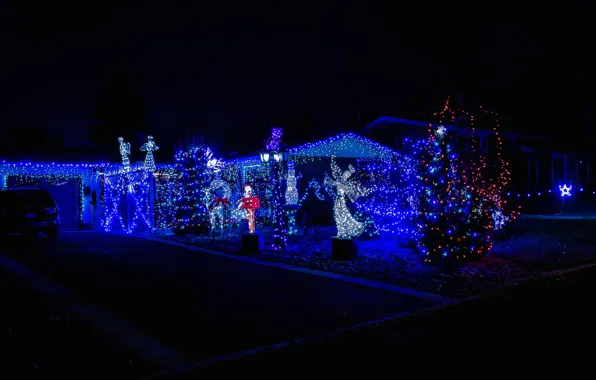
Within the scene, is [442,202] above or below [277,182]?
below

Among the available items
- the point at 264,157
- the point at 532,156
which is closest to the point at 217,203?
the point at 264,157

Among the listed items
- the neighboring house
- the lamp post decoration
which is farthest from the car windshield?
the neighboring house

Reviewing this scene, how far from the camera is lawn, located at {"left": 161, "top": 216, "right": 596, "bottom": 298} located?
848 cm

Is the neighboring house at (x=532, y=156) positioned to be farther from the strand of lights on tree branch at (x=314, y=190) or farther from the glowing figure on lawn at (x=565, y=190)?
the strand of lights on tree branch at (x=314, y=190)

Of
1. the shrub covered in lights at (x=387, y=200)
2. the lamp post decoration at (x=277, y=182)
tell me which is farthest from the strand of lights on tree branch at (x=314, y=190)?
the lamp post decoration at (x=277, y=182)

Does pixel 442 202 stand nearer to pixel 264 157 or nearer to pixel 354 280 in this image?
pixel 354 280

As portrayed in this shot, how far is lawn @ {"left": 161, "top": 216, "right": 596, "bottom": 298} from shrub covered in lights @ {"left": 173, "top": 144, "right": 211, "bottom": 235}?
1.25m

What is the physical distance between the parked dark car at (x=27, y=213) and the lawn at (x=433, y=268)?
4.32m

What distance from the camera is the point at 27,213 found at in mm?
15703

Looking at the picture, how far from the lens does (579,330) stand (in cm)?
566

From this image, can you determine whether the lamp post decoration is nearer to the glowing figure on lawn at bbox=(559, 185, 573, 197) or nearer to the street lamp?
the street lamp

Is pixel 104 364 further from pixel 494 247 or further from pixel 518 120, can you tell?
pixel 518 120

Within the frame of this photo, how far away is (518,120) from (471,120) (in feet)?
79.9

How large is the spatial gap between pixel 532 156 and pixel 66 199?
2518 centimetres
